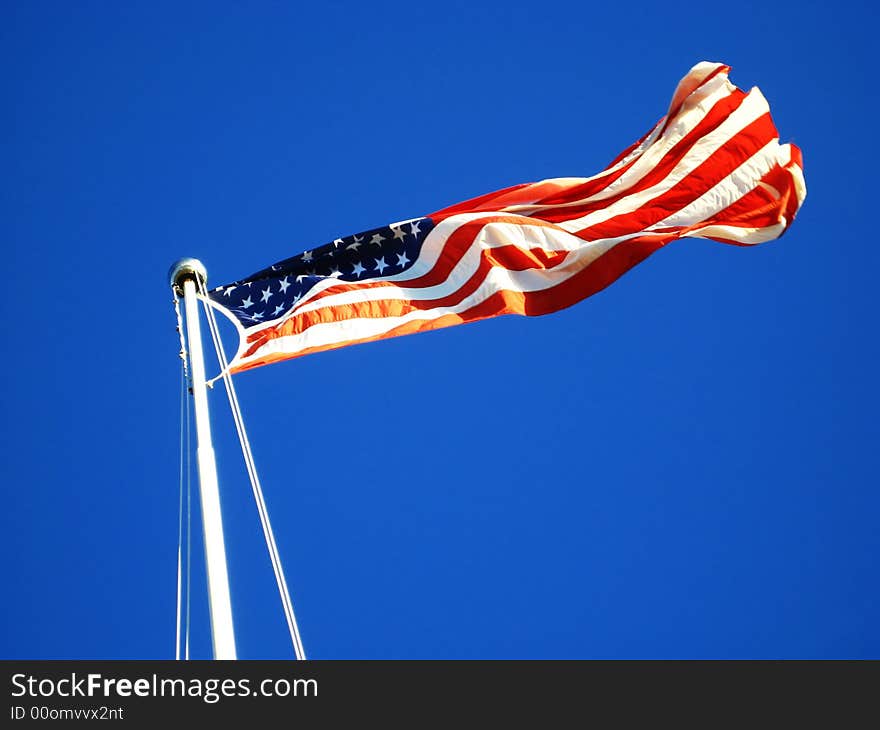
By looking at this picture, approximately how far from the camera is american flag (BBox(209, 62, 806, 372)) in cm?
1521

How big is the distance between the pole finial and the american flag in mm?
954

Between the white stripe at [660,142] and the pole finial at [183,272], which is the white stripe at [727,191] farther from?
the pole finial at [183,272]

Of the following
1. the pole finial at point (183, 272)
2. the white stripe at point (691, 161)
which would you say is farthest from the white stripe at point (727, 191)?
the pole finial at point (183, 272)

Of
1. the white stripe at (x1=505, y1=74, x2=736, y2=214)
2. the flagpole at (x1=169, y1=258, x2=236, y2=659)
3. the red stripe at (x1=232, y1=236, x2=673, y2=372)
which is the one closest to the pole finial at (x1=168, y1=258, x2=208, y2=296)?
the flagpole at (x1=169, y1=258, x2=236, y2=659)

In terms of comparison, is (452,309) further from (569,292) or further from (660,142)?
(660,142)

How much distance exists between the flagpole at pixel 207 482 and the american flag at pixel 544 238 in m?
1.04

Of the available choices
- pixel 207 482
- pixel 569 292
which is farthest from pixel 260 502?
pixel 569 292

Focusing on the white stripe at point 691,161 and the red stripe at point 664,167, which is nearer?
the white stripe at point 691,161

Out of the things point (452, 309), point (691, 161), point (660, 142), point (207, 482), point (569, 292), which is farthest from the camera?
point (660, 142)

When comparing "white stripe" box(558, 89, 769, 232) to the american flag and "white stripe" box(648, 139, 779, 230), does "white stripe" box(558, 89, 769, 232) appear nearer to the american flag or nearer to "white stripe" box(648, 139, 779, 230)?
the american flag

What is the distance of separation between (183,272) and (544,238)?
4785mm

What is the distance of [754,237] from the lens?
1675cm

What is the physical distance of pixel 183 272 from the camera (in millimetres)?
13781

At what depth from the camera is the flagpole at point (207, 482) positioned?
10115 millimetres
